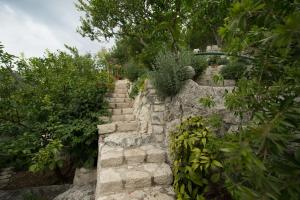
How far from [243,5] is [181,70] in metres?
2.77

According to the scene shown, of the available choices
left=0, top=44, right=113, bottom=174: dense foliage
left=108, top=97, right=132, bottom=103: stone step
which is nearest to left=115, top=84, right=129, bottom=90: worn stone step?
left=108, top=97, right=132, bottom=103: stone step

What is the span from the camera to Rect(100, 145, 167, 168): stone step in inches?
119

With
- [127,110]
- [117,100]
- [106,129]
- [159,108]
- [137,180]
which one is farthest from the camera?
[117,100]

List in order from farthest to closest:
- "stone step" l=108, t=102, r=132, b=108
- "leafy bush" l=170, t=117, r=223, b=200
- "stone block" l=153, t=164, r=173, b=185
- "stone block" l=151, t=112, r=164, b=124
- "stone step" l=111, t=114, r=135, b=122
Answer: "stone step" l=108, t=102, r=132, b=108 → "stone step" l=111, t=114, r=135, b=122 → "stone block" l=151, t=112, r=164, b=124 → "stone block" l=153, t=164, r=173, b=185 → "leafy bush" l=170, t=117, r=223, b=200

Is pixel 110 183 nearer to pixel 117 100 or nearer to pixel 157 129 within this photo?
pixel 157 129

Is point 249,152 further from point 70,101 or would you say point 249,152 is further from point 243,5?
point 70,101

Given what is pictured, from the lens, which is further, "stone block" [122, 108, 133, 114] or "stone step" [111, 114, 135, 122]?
"stone block" [122, 108, 133, 114]

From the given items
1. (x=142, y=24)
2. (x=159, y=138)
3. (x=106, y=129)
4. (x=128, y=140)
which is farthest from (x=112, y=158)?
(x=142, y=24)

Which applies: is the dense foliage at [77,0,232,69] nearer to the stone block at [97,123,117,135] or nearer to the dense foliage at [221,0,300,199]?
the dense foliage at [221,0,300,199]

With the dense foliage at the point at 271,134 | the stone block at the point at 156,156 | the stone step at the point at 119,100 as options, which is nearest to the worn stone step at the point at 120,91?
the stone step at the point at 119,100

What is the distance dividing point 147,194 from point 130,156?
2.29 feet

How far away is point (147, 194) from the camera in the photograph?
2.51 meters

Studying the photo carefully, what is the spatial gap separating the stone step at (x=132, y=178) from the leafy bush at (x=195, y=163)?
0.36 m

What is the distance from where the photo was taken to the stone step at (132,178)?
8.48ft
